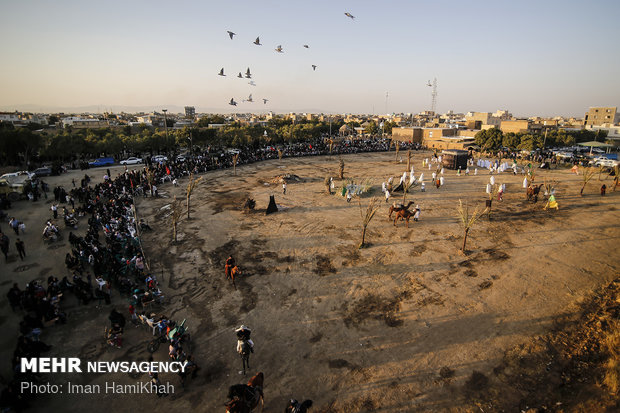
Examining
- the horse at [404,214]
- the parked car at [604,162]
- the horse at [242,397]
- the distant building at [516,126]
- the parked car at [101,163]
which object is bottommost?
the horse at [242,397]

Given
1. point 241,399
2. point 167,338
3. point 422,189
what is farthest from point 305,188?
point 241,399

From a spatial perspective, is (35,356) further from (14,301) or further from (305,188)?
(305,188)

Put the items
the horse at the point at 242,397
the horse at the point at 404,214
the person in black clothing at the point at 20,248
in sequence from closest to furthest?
the horse at the point at 242,397
the person in black clothing at the point at 20,248
the horse at the point at 404,214

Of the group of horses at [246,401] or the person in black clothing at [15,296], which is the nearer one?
the group of horses at [246,401]

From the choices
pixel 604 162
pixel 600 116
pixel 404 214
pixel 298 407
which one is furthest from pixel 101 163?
pixel 600 116

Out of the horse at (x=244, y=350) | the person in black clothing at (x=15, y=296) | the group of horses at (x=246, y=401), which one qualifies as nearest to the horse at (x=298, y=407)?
the group of horses at (x=246, y=401)

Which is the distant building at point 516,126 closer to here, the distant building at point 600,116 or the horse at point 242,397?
the distant building at point 600,116
